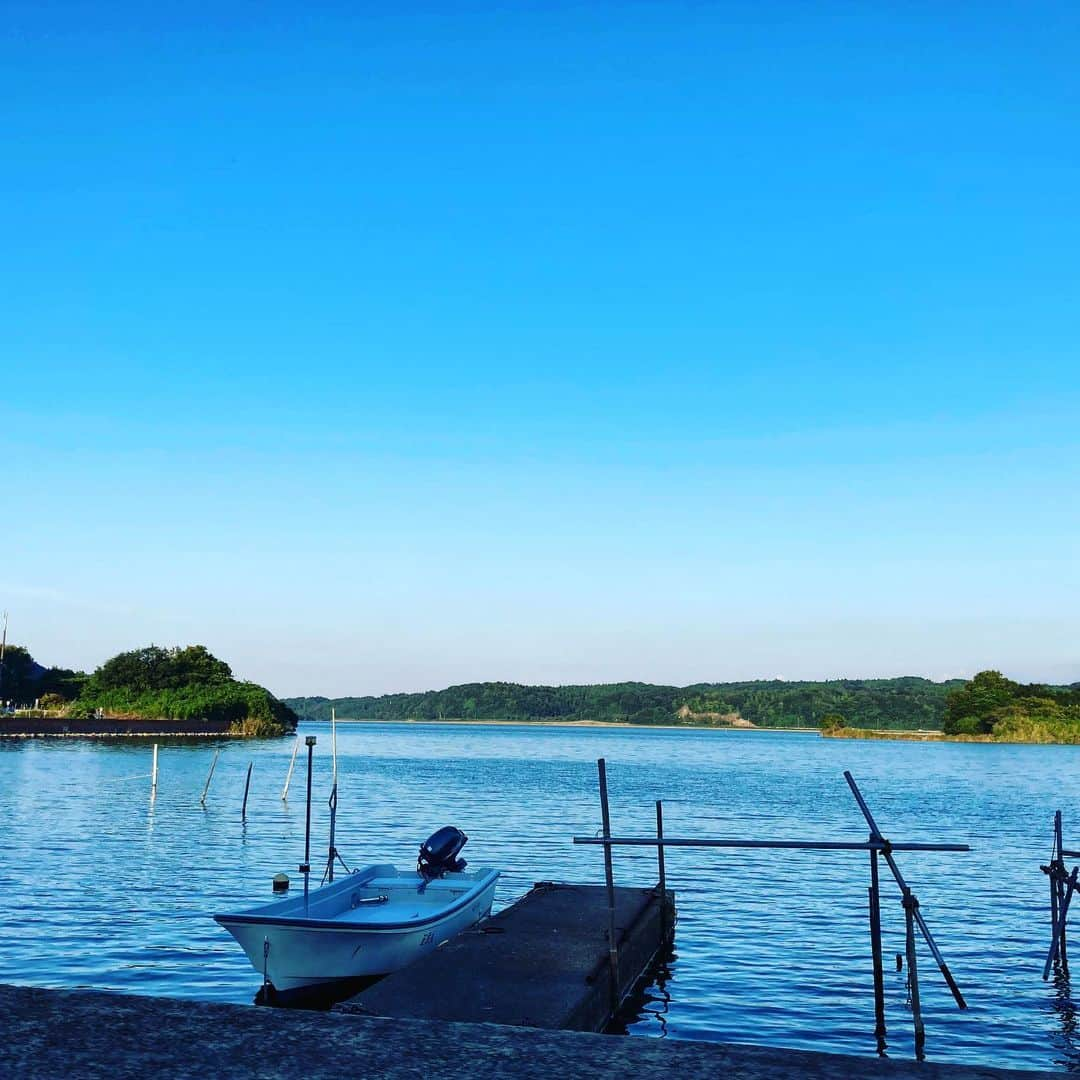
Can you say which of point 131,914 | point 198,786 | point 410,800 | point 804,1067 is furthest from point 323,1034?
point 198,786

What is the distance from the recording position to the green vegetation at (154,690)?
568 ft

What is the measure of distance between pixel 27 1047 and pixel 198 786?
77106 millimetres

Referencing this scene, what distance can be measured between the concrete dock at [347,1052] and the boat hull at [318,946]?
1304 cm

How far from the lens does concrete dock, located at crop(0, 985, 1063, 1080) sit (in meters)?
5.82

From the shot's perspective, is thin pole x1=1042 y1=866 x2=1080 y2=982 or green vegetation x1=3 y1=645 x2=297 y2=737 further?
green vegetation x1=3 y1=645 x2=297 y2=737

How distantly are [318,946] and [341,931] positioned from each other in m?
0.54

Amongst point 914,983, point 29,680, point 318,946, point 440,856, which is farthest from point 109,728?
point 914,983

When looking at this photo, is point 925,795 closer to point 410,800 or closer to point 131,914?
point 410,800

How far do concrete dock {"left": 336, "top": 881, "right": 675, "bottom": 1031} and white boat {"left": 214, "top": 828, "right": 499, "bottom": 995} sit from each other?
0.99 meters

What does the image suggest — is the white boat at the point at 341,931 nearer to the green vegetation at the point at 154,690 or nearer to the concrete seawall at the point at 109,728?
the concrete seawall at the point at 109,728

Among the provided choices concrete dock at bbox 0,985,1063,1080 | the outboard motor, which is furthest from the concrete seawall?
concrete dock at bbox 0,985,1063,1080

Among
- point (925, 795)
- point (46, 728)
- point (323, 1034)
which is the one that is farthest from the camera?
point (46, 728)

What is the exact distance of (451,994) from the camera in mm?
15914

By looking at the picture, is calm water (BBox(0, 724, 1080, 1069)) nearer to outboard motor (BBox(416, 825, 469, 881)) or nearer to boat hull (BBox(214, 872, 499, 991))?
boat hull (BBox(214, 872, 499, 991))
